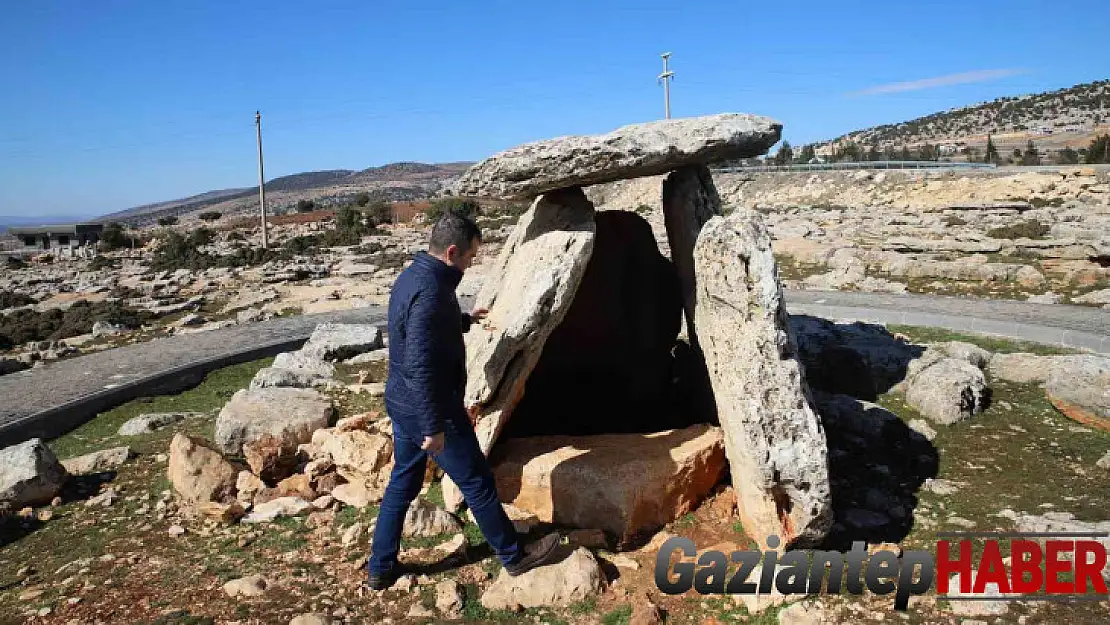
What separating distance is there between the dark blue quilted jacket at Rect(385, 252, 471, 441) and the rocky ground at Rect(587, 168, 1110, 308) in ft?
9.50

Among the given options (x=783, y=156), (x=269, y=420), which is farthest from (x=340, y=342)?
(x=783, y=156)

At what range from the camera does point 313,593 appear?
5027mm

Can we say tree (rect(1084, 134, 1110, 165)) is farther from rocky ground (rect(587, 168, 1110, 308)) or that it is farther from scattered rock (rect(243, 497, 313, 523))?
scattered rock (rect(243, 497, 313, 523))

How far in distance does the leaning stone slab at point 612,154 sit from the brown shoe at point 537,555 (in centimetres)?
292

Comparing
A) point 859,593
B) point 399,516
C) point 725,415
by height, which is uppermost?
point 725,415

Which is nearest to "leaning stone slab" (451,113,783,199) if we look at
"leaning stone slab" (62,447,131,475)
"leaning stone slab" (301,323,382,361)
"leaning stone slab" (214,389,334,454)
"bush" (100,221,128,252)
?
"leaning stone slab" (214,389,334,454)

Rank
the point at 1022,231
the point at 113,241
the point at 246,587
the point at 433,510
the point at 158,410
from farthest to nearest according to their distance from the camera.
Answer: the point at 113,241, the point at 1022,231, the point at 158,410, the point at 433,510, the point at 246,587

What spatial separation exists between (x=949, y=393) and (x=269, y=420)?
695cm

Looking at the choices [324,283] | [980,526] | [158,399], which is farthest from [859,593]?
[324,283]

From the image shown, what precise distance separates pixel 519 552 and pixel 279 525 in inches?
87.3

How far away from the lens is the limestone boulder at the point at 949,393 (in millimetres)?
7602

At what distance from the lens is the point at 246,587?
5043 millimetres

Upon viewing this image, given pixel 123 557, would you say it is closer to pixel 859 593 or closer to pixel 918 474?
pixel 859 593

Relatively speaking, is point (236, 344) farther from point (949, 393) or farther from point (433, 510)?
point (949, 393)
